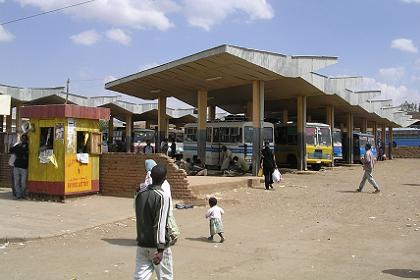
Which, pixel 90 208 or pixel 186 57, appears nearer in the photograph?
pixel 90 208

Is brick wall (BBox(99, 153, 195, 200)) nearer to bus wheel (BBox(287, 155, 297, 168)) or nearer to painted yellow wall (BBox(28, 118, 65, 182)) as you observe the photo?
painted yellow wall (BBox(28, 118, 65, 182))

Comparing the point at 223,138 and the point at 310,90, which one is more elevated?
the point at 310,90

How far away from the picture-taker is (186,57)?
21.1 meters

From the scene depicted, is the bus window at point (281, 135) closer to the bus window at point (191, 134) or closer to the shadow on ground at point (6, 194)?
the bus window at point (191, 134)

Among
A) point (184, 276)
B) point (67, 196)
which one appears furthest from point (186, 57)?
point (184, 276)

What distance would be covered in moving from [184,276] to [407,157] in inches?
2140

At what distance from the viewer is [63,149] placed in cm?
1336

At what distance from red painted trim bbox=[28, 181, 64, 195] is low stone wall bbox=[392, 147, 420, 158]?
49.9 meters

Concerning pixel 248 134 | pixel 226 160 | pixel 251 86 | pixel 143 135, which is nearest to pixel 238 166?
pixel 226 160

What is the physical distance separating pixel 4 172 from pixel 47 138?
13.0 ft

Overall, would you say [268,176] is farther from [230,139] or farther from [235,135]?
[230,139]

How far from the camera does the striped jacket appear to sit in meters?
4.75

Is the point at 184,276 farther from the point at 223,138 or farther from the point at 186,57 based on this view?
the point at 223,138

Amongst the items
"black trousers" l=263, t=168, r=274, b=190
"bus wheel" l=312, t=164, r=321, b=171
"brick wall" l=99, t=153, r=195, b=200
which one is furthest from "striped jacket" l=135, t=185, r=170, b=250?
"bus wheel" l=312, t=164, r=321, b=171
